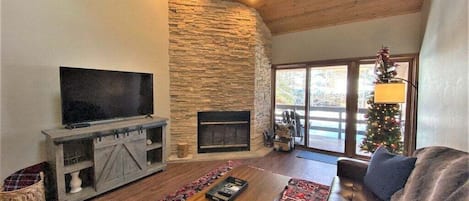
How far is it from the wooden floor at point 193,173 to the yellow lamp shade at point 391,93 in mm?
1378

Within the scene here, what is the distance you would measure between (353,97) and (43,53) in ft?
16.0

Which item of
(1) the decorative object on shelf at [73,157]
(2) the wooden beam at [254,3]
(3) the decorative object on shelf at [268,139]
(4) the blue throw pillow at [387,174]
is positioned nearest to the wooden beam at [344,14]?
(2) the wooden beam at [254,3]

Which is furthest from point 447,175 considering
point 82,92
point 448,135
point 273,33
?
point 273,33

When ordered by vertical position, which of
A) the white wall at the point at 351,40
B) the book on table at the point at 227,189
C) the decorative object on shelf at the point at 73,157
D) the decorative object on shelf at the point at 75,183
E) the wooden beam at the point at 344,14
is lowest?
the decorative object on shelf at the point at 75,183

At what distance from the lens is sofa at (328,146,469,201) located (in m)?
1.04

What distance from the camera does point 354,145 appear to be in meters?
4.10

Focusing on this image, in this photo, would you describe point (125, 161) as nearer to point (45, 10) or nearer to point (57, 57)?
point (57, 57)

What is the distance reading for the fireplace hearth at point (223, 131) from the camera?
4.21m

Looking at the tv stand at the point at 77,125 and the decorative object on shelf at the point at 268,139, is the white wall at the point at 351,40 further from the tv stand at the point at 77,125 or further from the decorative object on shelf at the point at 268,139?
the tv stand at the point at 77,125

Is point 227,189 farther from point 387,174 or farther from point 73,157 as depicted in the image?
point 73,157

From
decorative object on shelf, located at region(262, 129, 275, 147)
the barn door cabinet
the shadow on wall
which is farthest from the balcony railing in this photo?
the shadow on wall

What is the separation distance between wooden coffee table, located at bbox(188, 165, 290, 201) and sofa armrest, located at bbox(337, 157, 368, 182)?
1.93ft

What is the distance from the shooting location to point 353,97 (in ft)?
13.3

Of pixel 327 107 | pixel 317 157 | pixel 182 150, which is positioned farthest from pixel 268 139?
pixel 182 150
